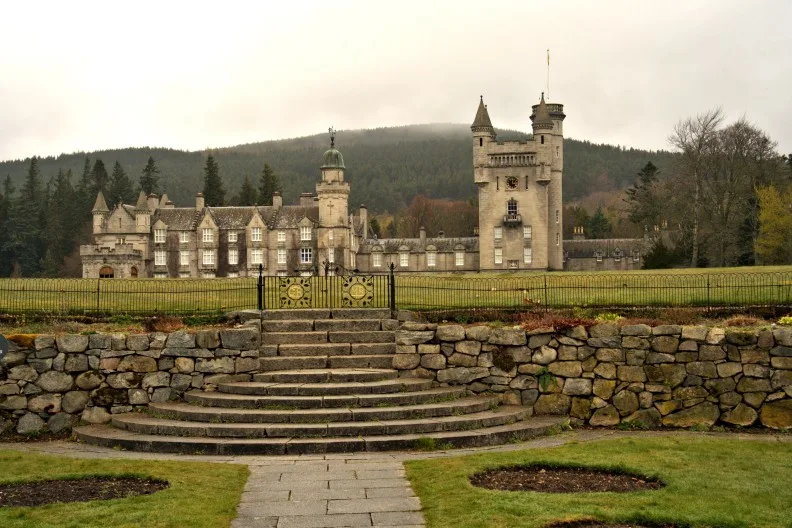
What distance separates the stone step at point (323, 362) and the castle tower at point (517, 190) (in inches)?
2758

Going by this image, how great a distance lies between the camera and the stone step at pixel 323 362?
58.9 feet

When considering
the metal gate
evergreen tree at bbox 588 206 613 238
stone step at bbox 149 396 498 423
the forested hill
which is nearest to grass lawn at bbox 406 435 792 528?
stone step at bbox 149 396 498 423

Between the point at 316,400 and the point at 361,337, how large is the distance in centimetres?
333

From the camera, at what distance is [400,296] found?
73.3 ft

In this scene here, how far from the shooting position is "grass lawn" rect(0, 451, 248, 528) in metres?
10.0

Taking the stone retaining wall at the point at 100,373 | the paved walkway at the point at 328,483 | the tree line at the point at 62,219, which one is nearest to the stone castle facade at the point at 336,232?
the tree line at the point at 62,219

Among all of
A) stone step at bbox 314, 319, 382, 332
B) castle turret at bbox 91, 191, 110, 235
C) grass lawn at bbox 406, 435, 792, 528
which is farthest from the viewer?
castle turret at bbox 91, 191, 110, 235

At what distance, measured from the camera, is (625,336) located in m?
17.2

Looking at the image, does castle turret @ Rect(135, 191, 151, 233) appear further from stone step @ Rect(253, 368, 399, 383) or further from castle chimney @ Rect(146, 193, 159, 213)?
stone step @ Rect(253, 368, 399, 383)

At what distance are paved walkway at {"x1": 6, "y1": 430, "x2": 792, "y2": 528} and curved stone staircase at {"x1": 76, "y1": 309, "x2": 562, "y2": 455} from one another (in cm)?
33

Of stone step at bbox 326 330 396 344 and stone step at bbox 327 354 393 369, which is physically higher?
stone step at bbox 326 330 396 344

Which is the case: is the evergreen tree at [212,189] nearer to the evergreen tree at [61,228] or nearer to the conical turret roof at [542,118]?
the evergreen tree at [61,228]

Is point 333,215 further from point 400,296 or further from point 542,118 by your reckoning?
point 400,296

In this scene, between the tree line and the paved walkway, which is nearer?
the paved walkway
